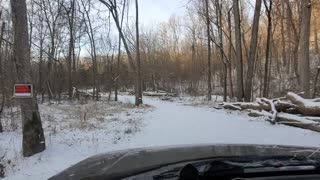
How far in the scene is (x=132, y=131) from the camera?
1312 centimetres

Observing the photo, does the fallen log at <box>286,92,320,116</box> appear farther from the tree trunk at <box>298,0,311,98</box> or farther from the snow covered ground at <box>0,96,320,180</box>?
the tree trunk at <box>298,0,311,98</box>

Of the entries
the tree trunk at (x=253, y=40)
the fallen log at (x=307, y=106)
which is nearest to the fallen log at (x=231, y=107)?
the tree trunk at (x=253, y=40)

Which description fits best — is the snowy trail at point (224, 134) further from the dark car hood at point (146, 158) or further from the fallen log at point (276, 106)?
the dark car hood at point (146, 158)

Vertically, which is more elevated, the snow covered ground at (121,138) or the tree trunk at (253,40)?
the tree trunk at (253,40)

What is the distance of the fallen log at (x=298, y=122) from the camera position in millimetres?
11609

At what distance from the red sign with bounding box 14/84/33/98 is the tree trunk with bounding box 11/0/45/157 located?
20 centimetres

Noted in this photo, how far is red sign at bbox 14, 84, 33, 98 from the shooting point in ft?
29.4

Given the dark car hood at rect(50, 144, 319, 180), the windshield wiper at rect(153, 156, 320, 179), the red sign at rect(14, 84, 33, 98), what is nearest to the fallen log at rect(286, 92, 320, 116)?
the red sign at rect(14, 84, 33, 98)

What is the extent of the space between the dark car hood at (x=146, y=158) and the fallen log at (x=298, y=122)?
9.42m

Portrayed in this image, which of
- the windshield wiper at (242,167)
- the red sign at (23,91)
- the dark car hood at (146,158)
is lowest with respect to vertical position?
the dark car hood at (146,158)

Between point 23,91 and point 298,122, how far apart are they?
7.86 m

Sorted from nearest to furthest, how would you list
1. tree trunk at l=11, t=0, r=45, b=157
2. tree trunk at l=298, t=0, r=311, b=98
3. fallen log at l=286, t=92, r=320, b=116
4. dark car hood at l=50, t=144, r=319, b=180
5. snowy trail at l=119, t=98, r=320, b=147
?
dark car hood at l=50, t=144, r=319, b=180 → tree trunk at l=11, t=0, r=45, b=157 → snowy trail at l=119, t=98, r=320, b=147 → fallen log at l=286, t=92, r=320, b=116 → tree trunk at l=298, t=0, r=311, b=98

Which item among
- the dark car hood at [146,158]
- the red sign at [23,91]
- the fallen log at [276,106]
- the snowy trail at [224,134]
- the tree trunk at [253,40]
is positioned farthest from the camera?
the tree trunk at [253,40]

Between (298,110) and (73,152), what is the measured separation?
799 cm
